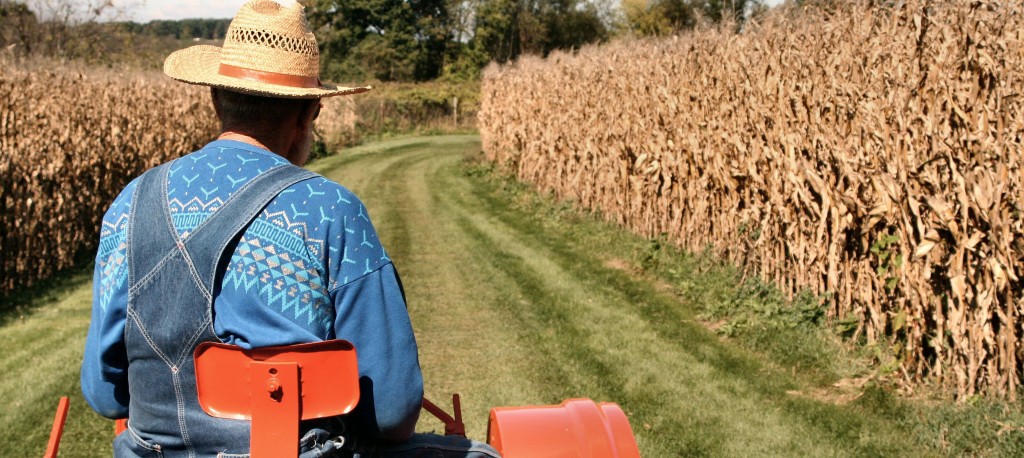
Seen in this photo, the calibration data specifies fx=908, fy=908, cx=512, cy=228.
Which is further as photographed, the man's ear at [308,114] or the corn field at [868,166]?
the corn field at [868,166]

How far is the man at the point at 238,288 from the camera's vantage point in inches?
78.6

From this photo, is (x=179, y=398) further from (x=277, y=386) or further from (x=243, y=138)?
(x=243, y=138)

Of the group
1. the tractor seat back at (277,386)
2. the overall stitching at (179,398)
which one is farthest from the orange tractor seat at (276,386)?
the overall stitching at (179,398)

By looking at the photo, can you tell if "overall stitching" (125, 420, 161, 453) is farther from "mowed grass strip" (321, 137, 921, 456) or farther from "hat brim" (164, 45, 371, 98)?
"mowed grass strip" (321, 137, 921, 456)

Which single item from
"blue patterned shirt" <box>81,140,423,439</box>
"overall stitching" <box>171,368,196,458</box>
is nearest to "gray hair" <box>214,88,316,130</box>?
"blue patterned shirt" <box>81,140,423,439</box>

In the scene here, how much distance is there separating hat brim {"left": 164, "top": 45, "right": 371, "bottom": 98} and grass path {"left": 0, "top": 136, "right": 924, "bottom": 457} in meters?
3.31

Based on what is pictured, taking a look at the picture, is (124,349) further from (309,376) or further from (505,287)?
(505,287)

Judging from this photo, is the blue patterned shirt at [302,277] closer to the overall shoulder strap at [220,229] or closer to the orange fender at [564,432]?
the overall shoulder strap at [220,229]

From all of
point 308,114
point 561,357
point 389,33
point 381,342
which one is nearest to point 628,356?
point 561,357

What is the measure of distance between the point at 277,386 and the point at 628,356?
5.02 meters

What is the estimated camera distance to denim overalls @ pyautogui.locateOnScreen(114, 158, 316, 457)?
200 centimetres

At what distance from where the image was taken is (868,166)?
5902mm

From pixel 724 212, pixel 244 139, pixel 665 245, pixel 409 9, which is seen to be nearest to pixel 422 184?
pixel 665 245

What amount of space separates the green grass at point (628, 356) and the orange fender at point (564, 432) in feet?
8.90
